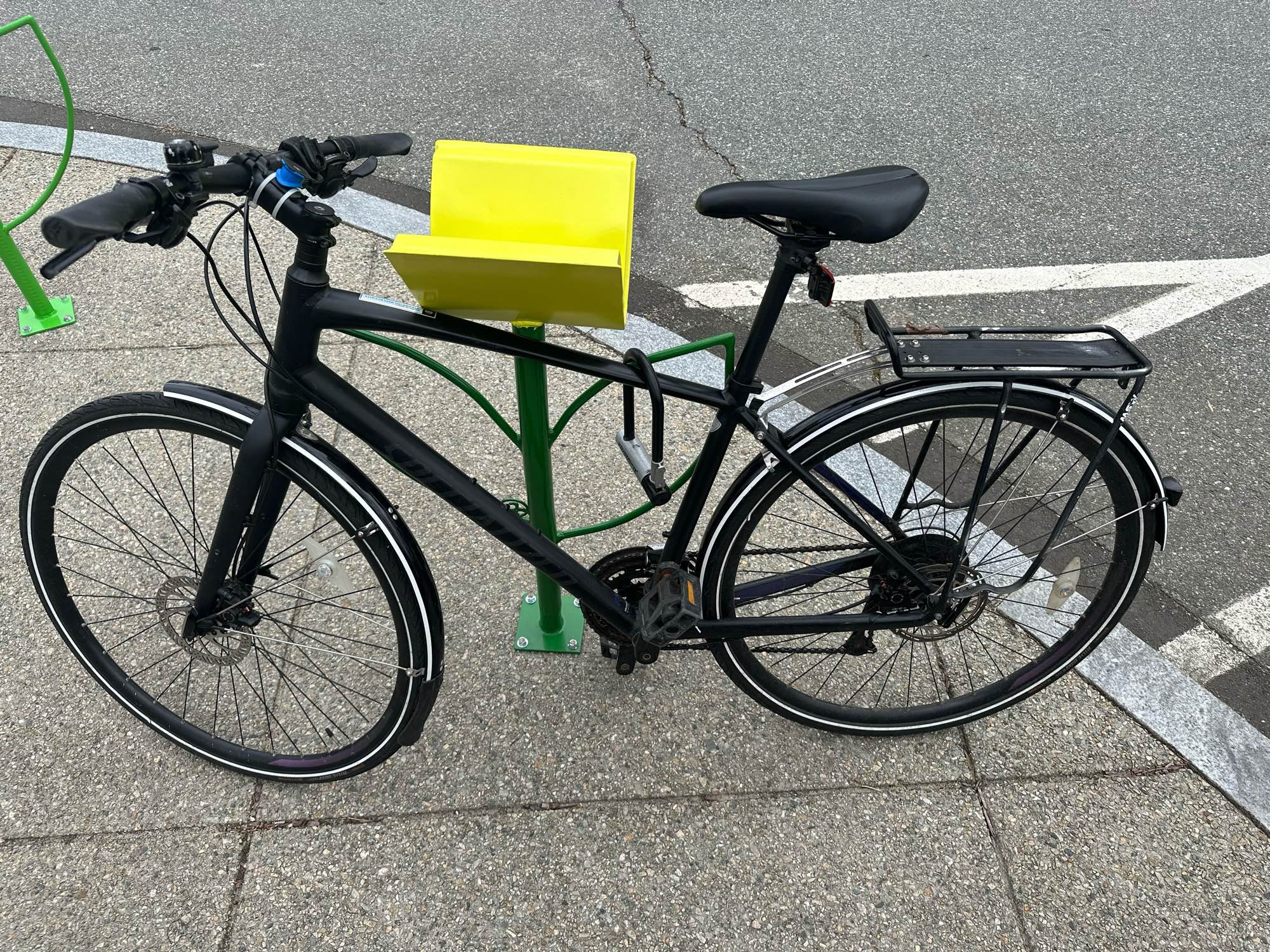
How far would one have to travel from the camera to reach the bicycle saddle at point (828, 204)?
152 centimetres

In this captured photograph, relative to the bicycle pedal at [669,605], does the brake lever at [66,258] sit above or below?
above

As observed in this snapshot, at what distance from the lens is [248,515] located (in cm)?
179

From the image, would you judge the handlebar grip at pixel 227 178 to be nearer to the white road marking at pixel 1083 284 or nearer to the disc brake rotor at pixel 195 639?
the disc brake rotor at pixel 195 639

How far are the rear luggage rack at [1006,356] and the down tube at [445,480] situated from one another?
821mm

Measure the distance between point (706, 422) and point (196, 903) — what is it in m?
2.10

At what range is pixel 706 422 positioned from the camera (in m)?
3.19

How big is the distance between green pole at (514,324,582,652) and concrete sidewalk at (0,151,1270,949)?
7cm

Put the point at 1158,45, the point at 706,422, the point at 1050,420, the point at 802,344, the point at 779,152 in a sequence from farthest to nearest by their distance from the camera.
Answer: the point at 1158,45 → the point at 779,152 → the point at 802,344 → the point at 706,422 → the point at 1050,420

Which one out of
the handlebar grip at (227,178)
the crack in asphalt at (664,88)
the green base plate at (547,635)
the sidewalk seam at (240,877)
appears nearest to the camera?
the handlebar grip at (227,178)

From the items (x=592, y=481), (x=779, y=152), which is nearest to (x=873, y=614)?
(x=592, y=481)

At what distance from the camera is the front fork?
5.48 ft

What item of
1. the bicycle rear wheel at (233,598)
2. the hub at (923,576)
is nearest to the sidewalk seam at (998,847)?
the hub at (923,576)

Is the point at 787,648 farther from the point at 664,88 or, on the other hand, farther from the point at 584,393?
the point at 664,88

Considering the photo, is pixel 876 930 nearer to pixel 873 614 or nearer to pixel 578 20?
pixel 873 614
